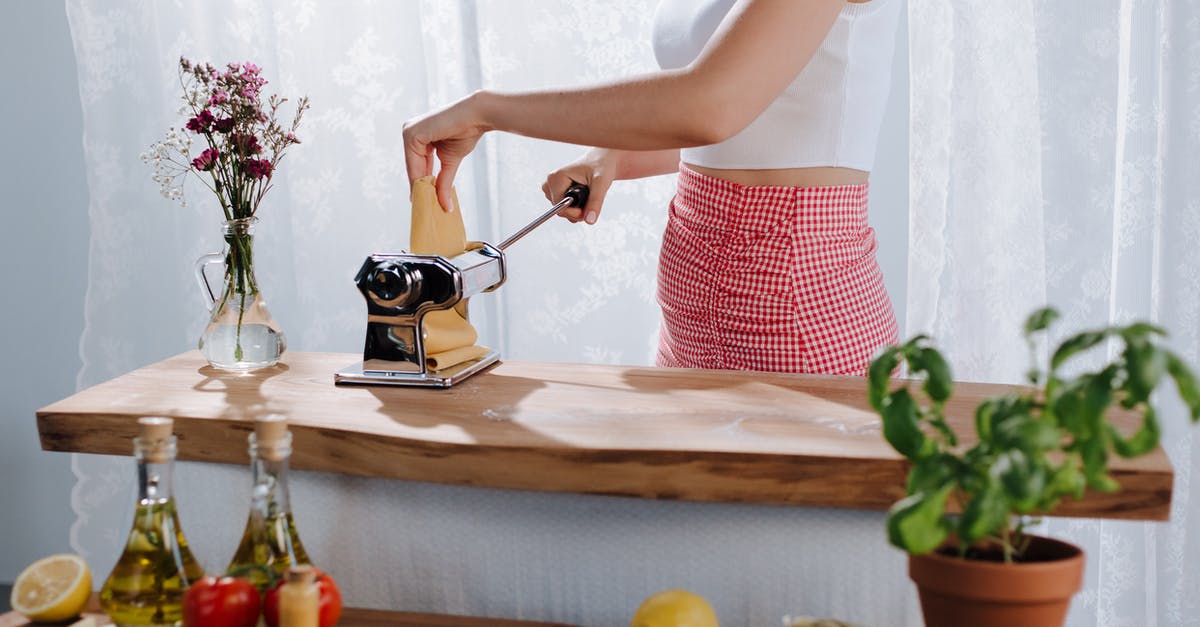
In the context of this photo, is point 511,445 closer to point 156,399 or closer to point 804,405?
point 804,405

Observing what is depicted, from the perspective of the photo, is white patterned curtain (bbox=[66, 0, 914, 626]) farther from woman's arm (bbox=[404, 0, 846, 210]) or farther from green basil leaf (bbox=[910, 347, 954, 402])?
green basil leaf (bbox=[910, 347, 954, 402])

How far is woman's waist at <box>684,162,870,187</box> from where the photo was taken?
5.49 feet

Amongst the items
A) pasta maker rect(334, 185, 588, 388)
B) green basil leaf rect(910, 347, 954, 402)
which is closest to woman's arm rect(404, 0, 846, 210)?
pasta maker rect(334, 185, 588, 388)

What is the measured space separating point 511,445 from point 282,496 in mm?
232

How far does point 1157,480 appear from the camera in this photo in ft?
3.33

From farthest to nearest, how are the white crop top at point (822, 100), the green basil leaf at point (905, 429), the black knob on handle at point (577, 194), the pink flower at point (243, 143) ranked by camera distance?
1. the black knob on handle at point (577, 194)
2. the white crop top at point (822, 100)
3. the pink flower at point (243, 143)
4. the green basil leaf at point (905, 429)

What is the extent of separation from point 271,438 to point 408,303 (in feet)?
1.32

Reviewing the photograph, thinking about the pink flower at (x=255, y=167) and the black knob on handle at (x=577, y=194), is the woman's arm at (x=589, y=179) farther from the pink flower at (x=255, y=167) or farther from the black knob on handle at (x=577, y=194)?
the pink flower at (x=255, y=167)

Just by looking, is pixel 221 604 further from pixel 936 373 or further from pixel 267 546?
pixel 936 373

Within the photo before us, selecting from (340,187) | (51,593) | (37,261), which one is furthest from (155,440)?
(37,261)

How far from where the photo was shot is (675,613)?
0.98m

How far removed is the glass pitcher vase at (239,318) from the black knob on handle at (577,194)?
491 millimetres

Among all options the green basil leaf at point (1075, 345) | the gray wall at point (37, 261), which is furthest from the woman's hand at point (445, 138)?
the gray wall at point (37, 261)

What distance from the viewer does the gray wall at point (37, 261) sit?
3.18 meters
